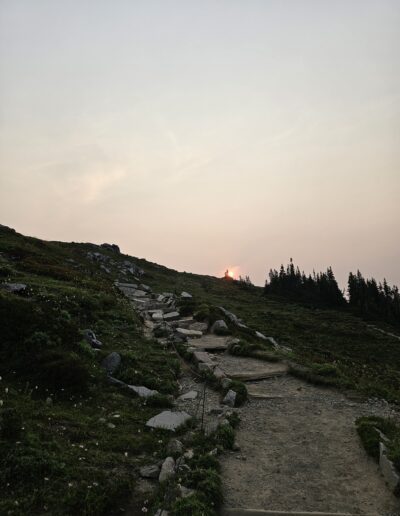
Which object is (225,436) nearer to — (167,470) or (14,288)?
(167,470)

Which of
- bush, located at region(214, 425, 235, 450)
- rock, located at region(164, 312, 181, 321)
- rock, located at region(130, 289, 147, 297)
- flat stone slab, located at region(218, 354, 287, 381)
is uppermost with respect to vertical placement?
rock, located at region(130, 289, 147, 297)

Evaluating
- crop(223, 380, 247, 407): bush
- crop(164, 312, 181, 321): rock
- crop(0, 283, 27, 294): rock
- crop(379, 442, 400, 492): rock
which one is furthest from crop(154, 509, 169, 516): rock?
crop(164, 312, 181, 321): rock

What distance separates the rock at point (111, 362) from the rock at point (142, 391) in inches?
57.2

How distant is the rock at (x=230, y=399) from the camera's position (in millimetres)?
12987

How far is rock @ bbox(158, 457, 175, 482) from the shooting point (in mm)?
8172

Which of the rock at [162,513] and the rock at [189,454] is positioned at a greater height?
the rock at [189,454]

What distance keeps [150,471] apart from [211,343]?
1300 cm

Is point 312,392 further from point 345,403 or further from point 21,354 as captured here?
point 21,354

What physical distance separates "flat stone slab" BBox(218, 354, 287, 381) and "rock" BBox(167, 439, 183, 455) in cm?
635

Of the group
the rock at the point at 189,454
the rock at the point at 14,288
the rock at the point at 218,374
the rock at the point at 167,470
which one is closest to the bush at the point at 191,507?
the rock at the point at 167,470

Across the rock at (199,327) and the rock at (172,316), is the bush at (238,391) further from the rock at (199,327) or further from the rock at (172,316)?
the rock at (172,316)

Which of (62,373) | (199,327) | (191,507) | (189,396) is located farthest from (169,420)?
(199,327)

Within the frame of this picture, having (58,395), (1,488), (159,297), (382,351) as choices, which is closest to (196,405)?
(58,395)

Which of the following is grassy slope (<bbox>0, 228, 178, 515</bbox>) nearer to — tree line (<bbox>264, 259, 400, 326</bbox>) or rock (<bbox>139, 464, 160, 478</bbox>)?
rock (<bbox>139, 464, 160, 478</bbox>)
